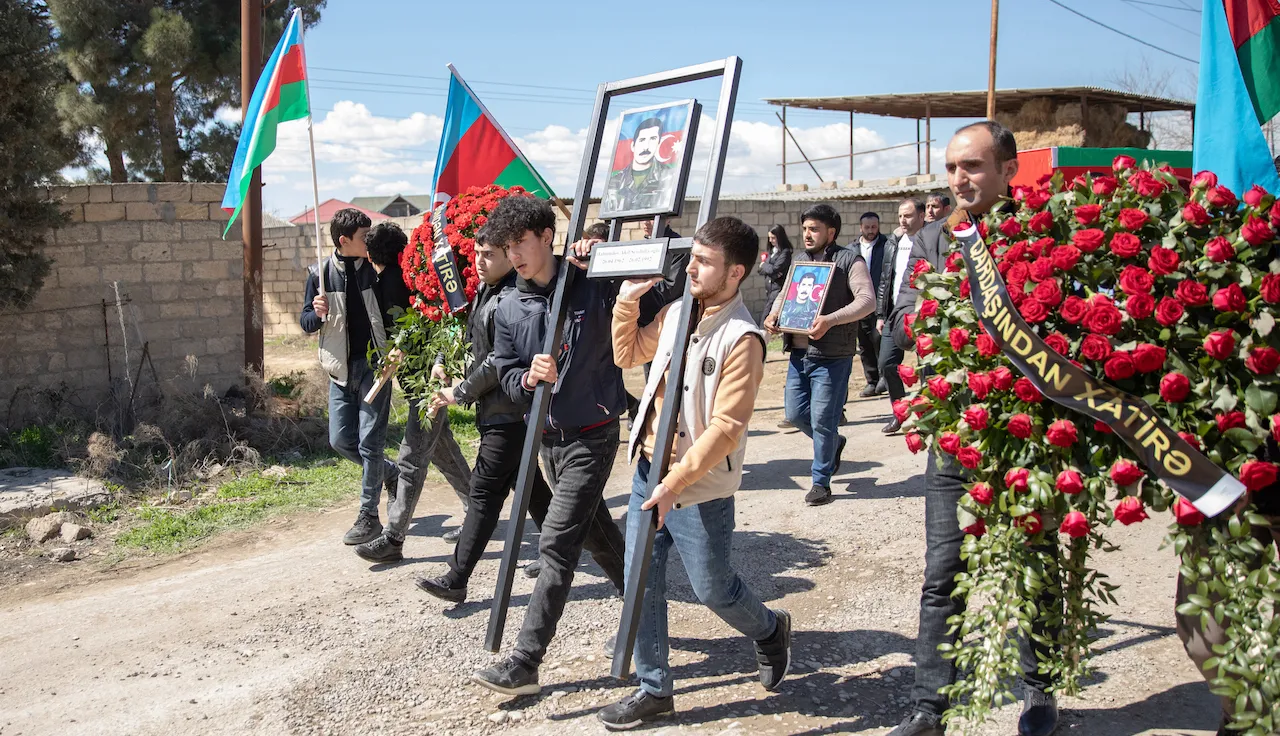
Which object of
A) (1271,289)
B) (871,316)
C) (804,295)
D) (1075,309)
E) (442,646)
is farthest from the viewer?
(871,316)

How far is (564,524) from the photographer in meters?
3.87

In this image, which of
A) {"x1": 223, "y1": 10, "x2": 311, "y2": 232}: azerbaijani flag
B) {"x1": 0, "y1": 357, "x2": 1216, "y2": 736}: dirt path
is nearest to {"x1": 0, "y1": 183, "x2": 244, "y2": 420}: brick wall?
{"x1": 223, "y1": 10, "x2": 311, "y2": 232}: azerbaijani flag

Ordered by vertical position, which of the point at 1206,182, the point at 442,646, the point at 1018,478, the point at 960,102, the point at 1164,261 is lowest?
the point at 442,646

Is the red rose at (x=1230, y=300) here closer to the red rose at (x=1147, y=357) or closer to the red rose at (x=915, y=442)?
the red rose at (x=1147, y=357)

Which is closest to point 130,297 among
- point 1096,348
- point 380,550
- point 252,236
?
point 252,236

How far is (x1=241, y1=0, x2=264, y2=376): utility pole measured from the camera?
9883mm

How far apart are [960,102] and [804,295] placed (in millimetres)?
17598

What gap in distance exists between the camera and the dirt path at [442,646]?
371cm

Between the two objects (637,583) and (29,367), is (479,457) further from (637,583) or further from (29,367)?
(29,367)

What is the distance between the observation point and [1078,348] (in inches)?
105

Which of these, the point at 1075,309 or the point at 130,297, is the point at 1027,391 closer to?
the point at 1075,309

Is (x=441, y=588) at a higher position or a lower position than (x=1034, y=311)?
lower

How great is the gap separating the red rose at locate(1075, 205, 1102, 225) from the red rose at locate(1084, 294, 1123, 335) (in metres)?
0.25

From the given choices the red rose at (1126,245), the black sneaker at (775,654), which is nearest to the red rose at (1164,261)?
the red rose at (1126,245)
